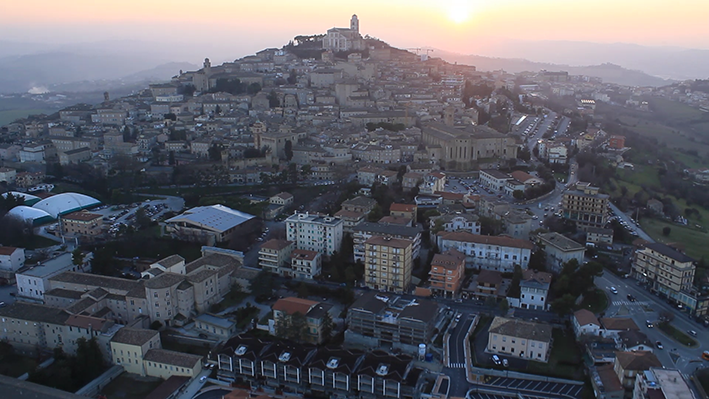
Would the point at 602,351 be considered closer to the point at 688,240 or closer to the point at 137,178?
the point at 688,240

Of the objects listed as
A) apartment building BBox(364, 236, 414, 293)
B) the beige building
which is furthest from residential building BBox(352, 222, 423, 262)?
the beige building

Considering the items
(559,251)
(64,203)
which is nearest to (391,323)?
(559,251)

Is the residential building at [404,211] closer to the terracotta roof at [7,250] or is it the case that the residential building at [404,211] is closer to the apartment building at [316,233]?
the apartment building at [316,233]

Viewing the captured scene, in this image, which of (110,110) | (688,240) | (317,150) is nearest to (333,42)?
(110,110)

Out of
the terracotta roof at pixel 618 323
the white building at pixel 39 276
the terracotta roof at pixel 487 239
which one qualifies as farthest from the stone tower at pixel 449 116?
the white building at pixel 39 276

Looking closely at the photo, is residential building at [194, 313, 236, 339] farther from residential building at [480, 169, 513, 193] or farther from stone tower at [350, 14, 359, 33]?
stone tower at [350, 14, 359, 33]

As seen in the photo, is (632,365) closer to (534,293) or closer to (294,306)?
(534,293)

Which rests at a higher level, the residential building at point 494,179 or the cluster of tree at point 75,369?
the residential building at point 494,179
